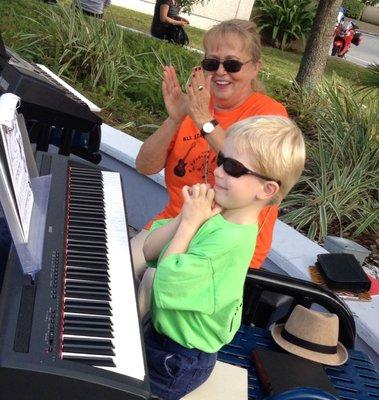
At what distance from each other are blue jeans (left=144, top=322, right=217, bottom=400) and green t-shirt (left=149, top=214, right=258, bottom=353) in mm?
43

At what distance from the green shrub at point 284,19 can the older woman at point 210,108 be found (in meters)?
13.5

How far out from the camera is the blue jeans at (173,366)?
6.80ft

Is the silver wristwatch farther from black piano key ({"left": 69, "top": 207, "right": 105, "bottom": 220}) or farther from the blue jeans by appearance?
the blue jeans

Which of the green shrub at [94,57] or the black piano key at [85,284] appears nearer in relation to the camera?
the black piano key at [85,284]

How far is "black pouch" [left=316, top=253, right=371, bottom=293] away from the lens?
3164 mm

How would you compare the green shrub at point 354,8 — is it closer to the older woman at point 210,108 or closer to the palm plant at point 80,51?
the palm plant at point 80,51

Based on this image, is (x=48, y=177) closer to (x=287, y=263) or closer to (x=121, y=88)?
(x=287, y=263)

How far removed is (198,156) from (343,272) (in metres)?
0.84

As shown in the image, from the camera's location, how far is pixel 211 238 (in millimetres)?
1944

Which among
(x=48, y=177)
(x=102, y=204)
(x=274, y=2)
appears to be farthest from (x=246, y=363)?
(x=274, y=2)

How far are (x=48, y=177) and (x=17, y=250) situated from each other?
0.74 m

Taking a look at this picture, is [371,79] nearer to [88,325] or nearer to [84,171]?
[84,171]

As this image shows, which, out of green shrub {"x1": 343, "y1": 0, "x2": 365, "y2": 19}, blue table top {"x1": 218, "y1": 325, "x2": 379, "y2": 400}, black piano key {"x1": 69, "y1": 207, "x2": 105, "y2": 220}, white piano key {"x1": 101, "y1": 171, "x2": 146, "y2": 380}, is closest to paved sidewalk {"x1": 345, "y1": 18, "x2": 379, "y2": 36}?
green shrub {"x1": 343, "y1": 0, "x2": 365, "y2": 19}

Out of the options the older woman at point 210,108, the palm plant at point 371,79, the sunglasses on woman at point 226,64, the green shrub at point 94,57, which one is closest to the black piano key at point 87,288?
the older woman at point 210,108
